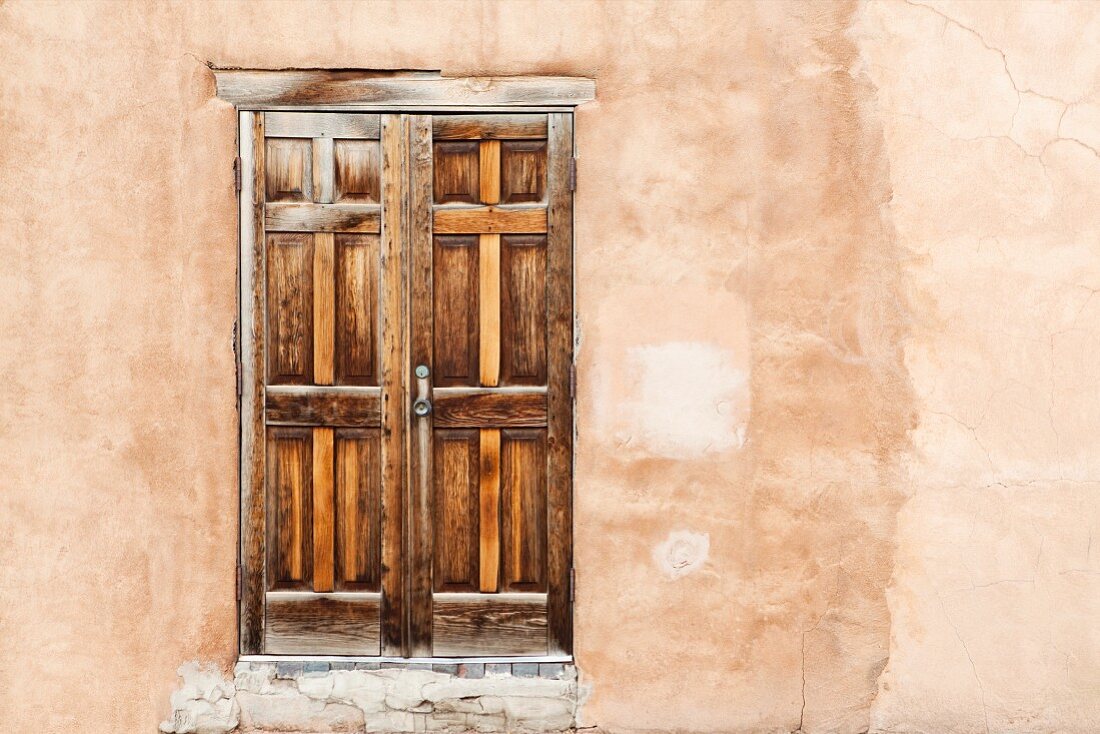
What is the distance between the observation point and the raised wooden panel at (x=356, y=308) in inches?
103

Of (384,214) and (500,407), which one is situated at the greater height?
(384,214)

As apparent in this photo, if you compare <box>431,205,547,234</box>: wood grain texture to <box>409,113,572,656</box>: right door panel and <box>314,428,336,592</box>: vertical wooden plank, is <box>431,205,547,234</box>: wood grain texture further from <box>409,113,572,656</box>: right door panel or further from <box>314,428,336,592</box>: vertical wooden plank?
<box>314,428,336,592</box>: vertical wooden plank

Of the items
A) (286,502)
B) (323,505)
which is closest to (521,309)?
(323,505)

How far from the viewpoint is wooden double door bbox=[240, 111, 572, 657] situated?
2.60 meters

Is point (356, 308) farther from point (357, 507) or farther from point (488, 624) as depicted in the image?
point (488, 624)

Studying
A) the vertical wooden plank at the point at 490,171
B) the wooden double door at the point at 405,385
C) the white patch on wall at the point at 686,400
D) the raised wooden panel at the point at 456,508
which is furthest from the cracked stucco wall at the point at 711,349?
the raised wooden panel at the point at 456,508

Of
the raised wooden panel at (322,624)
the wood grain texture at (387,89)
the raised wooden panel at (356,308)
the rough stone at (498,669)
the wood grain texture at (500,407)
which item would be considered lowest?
the rough stone at (498,669)

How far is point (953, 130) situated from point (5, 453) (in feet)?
12.5

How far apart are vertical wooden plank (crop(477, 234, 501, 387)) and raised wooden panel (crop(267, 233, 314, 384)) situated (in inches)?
26.3

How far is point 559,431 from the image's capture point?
260 cm

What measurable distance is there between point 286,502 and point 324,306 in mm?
778

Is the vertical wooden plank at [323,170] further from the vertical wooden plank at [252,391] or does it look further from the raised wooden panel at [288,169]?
the vertical wooden plank at [252,391]

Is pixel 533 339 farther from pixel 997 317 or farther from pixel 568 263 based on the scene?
pixel 997 317

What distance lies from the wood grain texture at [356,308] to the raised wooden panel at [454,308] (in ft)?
0.79
